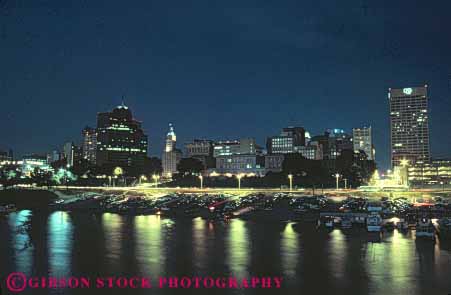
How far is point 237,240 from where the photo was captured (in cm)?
3725

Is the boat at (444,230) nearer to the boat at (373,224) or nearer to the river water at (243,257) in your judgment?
the river water at (243,257)

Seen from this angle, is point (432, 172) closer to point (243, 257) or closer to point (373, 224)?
point (373, 224)

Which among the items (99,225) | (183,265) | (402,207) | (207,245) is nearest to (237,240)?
(207,245)

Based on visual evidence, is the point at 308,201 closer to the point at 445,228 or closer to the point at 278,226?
the point at 278,226

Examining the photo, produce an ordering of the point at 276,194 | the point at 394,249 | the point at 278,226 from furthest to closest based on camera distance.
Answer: the point at 276,194 < the point at 278,226 < the point at 394,249

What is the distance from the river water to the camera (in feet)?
74.3

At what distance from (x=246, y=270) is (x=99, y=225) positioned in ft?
98.6

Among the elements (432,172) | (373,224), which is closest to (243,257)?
(373,224)

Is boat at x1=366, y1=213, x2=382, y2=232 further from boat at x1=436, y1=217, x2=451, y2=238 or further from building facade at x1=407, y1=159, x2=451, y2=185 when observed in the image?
building facade at x1=407, y1=159, x2=451, y2=185

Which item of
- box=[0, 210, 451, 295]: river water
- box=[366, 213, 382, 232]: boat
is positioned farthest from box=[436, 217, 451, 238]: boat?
box=[366, 213, 382, 232]: boat

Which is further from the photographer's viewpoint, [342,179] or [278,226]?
[342,179]

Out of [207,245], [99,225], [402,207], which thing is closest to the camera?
[207,245]

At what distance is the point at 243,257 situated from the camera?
29719mm

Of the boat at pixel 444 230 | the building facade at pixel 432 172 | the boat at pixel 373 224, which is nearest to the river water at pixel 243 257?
the boat at pixel 373 224
